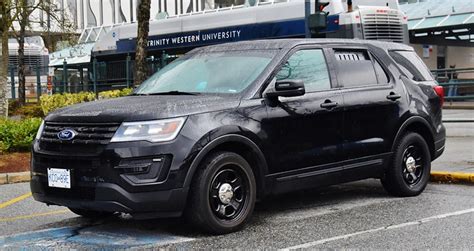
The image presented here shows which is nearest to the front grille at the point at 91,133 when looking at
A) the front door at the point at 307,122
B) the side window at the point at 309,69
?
the front door at the point at 307,122

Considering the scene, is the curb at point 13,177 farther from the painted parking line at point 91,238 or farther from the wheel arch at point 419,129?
the wheel arch at point 419,129

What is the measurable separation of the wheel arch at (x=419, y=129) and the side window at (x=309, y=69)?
1.17m

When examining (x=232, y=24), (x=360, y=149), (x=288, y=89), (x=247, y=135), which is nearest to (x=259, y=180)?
(x=247, y=135)

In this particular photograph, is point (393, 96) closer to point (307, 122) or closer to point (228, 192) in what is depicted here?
point (307, 122)

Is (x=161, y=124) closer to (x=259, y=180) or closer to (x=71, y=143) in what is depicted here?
(x=71, y=143)

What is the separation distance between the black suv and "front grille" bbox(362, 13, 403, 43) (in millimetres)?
7789

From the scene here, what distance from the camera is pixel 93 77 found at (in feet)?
72.6

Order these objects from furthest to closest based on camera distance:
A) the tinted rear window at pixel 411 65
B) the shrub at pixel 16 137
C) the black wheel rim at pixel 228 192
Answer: the shrub at pixel 16 137 → the tinted rear window at pixel 411 65 → the black wheel rim at pixel 228 192

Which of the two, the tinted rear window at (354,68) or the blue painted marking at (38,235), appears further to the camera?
the tinted rear window at (354,68)

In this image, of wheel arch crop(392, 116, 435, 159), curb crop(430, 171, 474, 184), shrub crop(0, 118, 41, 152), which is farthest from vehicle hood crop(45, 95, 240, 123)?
shrub crop(0, 118, 41, 152)

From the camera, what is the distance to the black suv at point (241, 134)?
524cm

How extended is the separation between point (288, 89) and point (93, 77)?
17.2 meters

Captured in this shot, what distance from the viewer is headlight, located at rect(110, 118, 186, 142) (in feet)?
17.1

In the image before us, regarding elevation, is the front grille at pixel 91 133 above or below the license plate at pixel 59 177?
above
